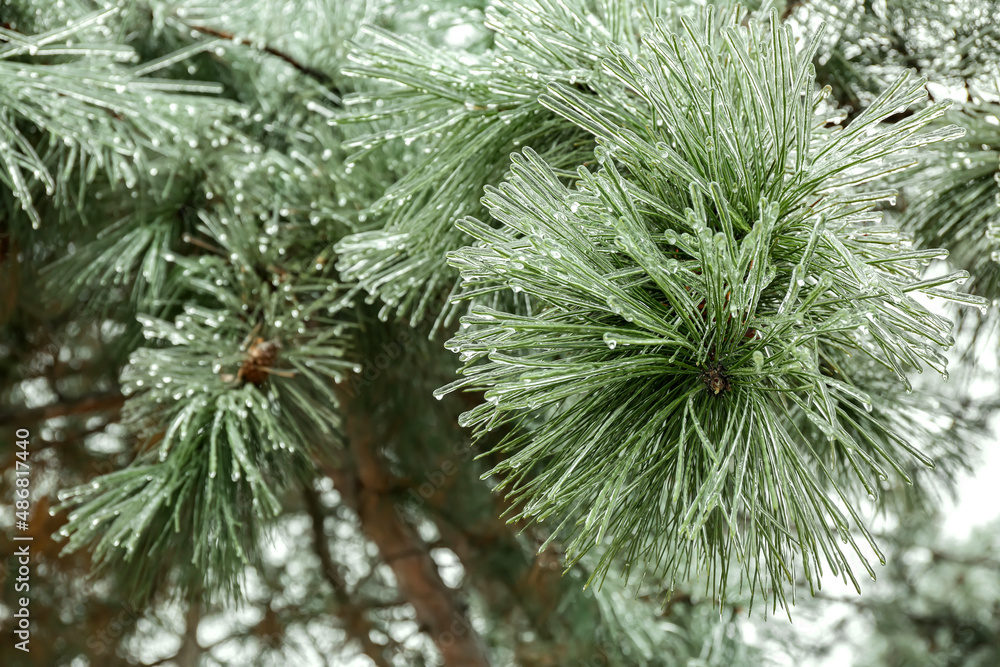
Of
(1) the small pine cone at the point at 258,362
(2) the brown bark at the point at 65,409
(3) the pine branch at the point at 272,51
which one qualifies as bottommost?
(2) the brown bark at the point at 65,409

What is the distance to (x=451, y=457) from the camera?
94 centimetres

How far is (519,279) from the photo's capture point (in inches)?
12.3

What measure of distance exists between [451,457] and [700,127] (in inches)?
26.6

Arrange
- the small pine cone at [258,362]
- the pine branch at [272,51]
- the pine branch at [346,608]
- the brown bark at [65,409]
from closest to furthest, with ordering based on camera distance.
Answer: the small pine cone at [258,362] < the pine branch at [272,51] < the brown bark at [65,409] < the pine branch at [346,608]

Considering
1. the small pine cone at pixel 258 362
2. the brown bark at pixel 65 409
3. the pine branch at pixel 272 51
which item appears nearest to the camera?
the small pine cone at pixel 258 362

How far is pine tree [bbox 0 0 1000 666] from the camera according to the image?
316mm

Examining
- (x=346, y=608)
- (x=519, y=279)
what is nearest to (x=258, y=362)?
(x=519, y=279)

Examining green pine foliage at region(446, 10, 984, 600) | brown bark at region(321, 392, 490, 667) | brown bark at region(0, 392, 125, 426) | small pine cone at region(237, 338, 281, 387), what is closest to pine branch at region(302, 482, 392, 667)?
brown bark at region(321, 392, 490, 667)

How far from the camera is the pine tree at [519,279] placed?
316 mm

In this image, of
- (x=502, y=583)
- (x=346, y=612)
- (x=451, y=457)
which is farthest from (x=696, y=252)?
(x=346, y=612)

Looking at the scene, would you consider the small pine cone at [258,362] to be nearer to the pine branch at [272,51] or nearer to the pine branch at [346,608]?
the pine branch at [272,51]

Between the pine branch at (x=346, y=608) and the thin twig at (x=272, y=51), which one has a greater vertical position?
the thin twig at (x=272, y=51)

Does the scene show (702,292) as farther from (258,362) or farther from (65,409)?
(65,409)

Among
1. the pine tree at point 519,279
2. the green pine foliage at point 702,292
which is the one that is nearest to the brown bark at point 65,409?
the pine tree at point 519,279
